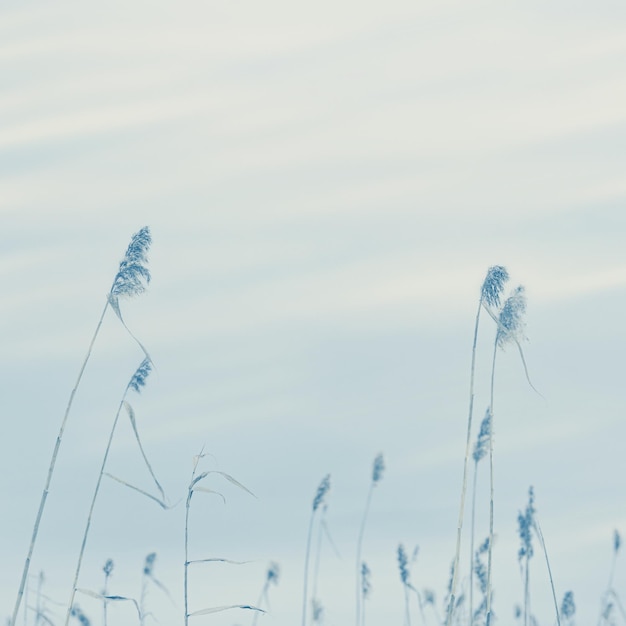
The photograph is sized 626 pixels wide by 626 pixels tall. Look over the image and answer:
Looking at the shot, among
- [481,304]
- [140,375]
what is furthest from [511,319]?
[140,375]

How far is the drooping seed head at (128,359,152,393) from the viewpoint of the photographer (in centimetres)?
696

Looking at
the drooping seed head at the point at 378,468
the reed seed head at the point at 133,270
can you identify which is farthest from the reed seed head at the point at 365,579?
the reed seed head at the point at 133,270

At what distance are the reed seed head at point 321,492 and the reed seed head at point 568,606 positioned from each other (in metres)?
2.49

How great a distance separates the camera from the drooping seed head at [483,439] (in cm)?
874

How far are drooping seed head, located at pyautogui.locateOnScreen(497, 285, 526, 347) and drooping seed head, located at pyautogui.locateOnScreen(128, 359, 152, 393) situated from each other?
2302 mm

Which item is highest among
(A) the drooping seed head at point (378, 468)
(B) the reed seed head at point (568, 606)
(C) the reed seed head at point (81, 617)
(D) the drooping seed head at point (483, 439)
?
(A) the drooping seed head at point (378, 468)

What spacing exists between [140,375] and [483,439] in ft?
10.2

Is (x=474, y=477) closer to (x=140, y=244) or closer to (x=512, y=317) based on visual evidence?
(x=512, y=317)

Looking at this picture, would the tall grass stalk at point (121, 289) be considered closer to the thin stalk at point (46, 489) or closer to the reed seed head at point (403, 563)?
the thin stalk at point (46, 489)

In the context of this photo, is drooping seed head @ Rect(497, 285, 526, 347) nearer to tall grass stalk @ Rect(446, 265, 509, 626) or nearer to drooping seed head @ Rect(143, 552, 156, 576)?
tall grass stalk @ Rect(446, 265, 509, 626)

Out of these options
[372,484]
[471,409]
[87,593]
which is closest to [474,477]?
[372,484]

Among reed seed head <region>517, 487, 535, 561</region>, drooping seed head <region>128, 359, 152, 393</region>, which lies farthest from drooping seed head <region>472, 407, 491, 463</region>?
drooping seed head <region>128, 359, 152, 393</region>

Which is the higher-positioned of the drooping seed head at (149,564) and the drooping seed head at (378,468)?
the drooping seed head at (378,468)

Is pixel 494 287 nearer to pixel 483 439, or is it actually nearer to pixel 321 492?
→ pixel 483 439
